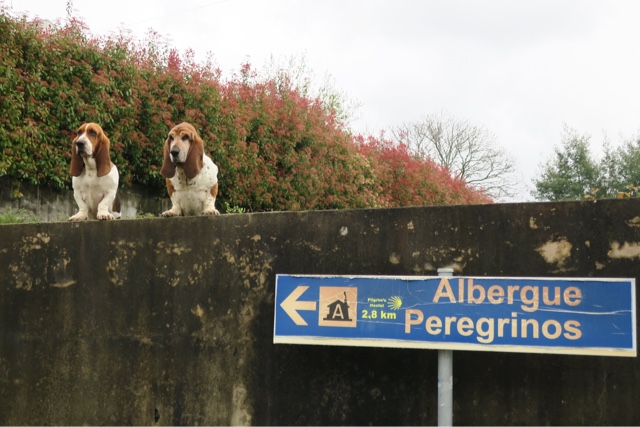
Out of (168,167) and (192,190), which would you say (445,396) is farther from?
(168,167)

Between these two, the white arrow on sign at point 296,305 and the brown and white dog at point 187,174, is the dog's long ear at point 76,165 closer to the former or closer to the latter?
the brown and white dog at point 187,174

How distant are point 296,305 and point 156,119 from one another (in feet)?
25.0

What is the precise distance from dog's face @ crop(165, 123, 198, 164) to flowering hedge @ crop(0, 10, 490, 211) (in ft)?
14.7

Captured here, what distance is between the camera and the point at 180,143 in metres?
5.32

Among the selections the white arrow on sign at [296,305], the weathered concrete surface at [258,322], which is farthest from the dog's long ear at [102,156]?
the white arrow on sign at [296,305]

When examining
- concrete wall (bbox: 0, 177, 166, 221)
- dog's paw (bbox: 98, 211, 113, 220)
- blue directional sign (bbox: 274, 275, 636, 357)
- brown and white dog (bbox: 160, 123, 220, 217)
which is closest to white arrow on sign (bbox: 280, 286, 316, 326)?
blue directional sign (bbox: 274, 275, 636, 357)

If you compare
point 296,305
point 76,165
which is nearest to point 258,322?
point 296,305

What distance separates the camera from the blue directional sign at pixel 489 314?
Result: 352 cm

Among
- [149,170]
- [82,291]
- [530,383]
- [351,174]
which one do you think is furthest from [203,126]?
[530,383]

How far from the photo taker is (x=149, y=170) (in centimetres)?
1103

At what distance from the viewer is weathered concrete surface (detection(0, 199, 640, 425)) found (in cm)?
391

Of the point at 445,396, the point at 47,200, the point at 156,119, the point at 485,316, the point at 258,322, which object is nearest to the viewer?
the point at 445,396

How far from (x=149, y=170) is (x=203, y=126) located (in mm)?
1269

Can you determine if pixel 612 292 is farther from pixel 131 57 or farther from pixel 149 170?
pixel 131 57
